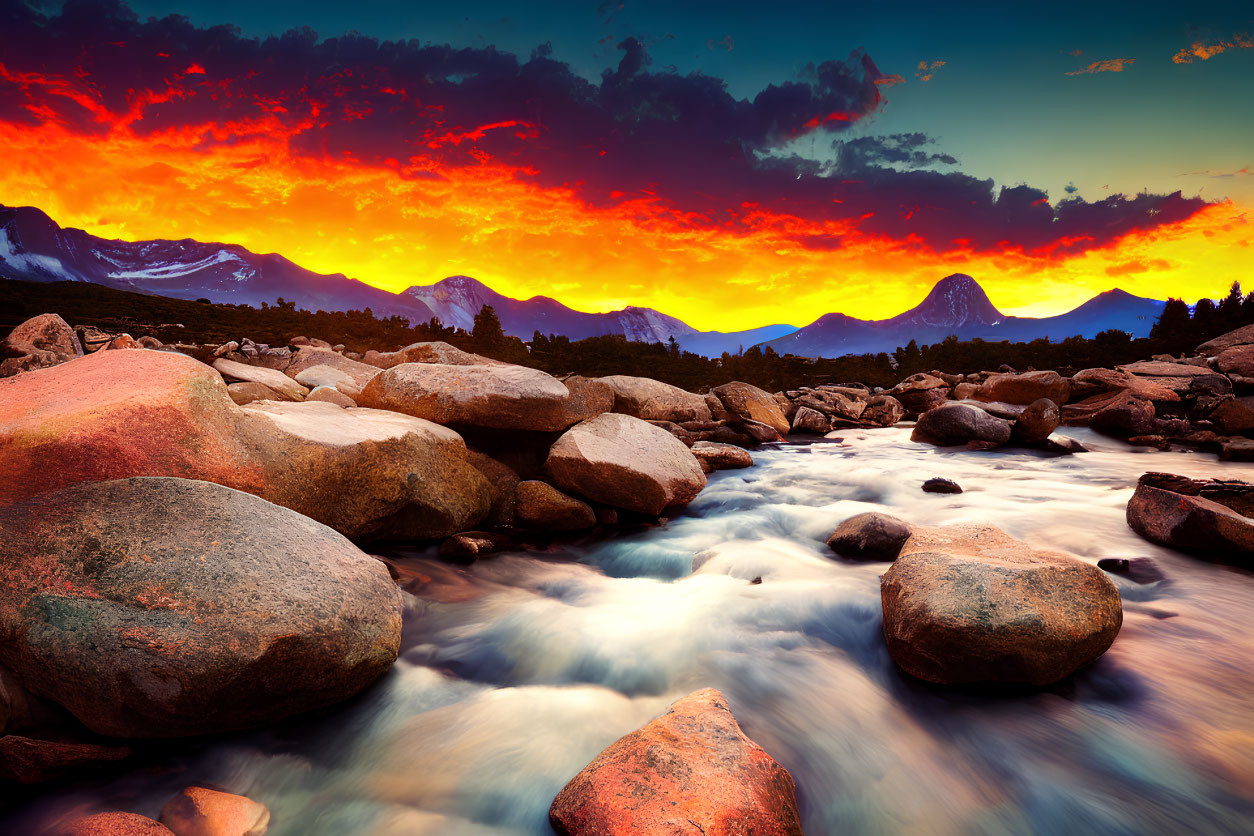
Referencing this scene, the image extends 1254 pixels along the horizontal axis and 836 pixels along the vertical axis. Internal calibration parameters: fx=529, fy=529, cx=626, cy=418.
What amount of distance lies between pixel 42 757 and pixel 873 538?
664cm

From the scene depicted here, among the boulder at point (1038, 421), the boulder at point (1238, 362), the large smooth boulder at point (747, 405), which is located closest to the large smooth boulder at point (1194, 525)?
the boulder at point (1038, 421)

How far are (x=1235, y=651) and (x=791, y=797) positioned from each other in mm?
4041

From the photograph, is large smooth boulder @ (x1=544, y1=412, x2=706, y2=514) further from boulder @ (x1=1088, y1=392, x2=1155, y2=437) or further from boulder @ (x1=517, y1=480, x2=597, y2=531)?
boulder @ (x1=1088, y1=392, x2=1155, y2=437)

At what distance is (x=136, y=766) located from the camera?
2768mm

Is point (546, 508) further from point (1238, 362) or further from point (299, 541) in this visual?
point (1238, 362)

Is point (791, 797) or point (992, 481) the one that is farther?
point (992, 481)

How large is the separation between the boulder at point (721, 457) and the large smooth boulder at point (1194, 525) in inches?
254

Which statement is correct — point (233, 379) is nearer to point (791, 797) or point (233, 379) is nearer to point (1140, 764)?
point (791, 797)

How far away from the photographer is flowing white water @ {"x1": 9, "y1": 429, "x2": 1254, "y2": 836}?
281 centimetres

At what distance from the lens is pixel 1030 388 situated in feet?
51.9

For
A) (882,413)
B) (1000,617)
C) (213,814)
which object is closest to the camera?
(213,814)

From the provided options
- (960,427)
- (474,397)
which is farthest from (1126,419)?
(474,397)

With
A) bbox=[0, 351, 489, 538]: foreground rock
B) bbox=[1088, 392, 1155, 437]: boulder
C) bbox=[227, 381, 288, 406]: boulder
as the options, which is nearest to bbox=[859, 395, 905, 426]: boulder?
bbox=[1088, 392, 1155, 437]: boulder

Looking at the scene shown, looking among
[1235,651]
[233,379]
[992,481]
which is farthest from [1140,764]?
[233,379]
